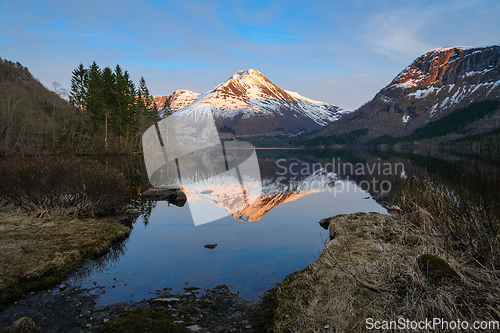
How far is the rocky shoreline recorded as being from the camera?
462 centimetres

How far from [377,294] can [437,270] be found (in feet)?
3.28

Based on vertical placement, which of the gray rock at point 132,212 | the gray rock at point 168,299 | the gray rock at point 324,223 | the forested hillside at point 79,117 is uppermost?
the forested hillside at point 79,117

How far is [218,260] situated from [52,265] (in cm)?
412

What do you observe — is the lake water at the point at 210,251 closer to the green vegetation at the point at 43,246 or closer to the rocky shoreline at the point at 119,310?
the rocky shoreline at the point at 119,310

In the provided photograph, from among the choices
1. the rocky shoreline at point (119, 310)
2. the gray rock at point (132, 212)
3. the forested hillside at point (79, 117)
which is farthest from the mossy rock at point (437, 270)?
the forested hillside at point (79, 117)

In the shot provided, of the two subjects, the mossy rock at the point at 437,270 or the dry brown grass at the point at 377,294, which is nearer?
the dry brown grass at the point at 377,294

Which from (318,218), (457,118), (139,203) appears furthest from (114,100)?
(457,118)

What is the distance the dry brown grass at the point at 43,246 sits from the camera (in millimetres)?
5945

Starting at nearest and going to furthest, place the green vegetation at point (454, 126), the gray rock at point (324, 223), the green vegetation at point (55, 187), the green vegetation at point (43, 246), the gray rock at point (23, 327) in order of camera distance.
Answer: the gray rock at point (23, 327) < the green vegetation at point (43, 246) < the green vegetation at point (55, 187) < the gray rock at point (324, 223) < the green vegetation at point (454, 126)

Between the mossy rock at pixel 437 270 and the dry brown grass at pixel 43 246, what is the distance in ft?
24.6

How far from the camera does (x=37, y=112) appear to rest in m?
39.5

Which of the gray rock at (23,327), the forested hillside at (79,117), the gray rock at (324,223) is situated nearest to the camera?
the gray rock at (23,327)

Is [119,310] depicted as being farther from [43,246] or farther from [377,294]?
[377,294]

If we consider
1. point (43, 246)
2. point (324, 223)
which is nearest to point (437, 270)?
point (324, 223)
